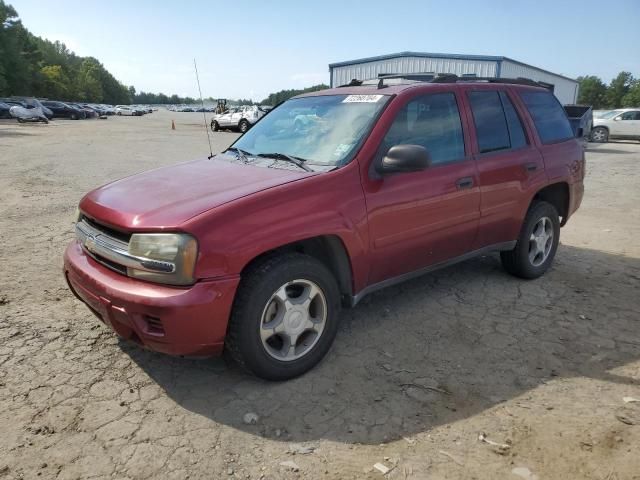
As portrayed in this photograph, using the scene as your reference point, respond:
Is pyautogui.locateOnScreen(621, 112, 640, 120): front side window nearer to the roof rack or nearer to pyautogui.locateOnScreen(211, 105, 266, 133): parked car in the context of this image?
pyautogui.locateOnScreen(211, 105, 266, 133): parked car

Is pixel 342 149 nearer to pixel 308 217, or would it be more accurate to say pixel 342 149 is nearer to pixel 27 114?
pixel 308 217

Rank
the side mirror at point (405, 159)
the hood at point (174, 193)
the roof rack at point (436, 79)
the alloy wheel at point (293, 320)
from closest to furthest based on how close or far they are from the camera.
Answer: the hood at point (174, 193) < the alloy wheel at point (293, 320) < the side mirror at point (405, 159) < the roof rack at point (436, 79)

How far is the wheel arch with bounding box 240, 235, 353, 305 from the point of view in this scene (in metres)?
3.11

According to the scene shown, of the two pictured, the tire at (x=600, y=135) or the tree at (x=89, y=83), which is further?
the tree at (x=89, y=83)

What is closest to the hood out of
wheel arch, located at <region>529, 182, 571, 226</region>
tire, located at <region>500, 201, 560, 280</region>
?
tire, located at <region>500, 201, 560, 280</region>

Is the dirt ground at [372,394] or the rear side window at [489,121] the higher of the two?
the rear side window at [489,121]

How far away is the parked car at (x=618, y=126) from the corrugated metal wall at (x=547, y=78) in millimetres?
2882

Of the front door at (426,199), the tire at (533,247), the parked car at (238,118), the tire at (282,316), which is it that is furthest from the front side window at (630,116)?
the tire at (282,316)

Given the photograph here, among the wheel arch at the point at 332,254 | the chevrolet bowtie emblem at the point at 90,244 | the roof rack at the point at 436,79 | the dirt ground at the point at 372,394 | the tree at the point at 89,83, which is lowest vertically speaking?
the dirt ground at the point at 372,394

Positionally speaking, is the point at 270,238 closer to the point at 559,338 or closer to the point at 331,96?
the point at 331,96

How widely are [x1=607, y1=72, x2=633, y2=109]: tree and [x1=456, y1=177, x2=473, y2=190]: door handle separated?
107m

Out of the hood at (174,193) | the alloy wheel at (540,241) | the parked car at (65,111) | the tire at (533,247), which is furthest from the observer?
the parked car at (65,111)

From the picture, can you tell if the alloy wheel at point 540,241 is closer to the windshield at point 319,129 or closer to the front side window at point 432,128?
the front side window at point 432,128

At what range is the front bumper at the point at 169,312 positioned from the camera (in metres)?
2.54
